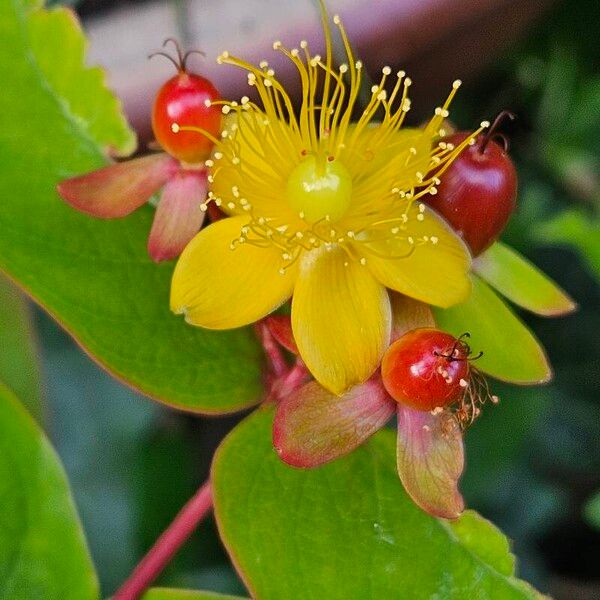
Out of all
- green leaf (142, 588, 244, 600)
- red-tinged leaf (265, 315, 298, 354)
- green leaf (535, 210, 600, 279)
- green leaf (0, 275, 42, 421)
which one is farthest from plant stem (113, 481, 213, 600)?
green leaf (535, 210, 600, 279)

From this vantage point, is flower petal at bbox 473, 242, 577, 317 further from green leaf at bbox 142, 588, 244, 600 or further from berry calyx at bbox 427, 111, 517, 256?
green leaf at bbox 142, 588, 244, 600

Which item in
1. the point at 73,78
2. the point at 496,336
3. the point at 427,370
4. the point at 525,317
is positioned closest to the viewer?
the point at 427,370

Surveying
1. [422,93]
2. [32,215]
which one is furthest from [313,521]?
[422,93]

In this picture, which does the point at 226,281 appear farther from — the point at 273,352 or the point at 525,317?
the point at 525,317

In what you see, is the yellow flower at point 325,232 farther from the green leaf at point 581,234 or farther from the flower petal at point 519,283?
the green leaf at point 581,234

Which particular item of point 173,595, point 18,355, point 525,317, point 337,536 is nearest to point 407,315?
point 337,536

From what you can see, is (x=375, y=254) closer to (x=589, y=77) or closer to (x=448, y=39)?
(x=448, y=39)

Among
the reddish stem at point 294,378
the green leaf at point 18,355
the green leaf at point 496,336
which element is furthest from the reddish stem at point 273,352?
the green leaf at point 18,355
